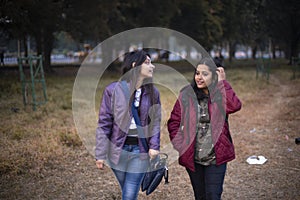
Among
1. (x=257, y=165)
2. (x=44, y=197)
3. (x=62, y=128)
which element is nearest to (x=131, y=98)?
(x=44, y=197)

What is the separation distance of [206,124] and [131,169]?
0.79 m

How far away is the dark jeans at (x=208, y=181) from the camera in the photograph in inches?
127

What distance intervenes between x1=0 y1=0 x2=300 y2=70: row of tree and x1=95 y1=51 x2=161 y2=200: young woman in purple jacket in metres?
13.1

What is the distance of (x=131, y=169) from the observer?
10.1ft

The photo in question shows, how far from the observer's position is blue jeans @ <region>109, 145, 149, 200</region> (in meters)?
3.06

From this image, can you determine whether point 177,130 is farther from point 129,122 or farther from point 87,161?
point 87,161

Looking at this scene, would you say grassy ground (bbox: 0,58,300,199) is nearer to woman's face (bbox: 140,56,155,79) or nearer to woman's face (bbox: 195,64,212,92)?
woman's face (bbox: 195,64,212,92)

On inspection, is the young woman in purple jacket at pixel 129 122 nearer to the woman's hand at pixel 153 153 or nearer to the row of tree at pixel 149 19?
the woman's hand at pixel 153 153

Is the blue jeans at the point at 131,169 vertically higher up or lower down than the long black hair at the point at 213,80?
lower down

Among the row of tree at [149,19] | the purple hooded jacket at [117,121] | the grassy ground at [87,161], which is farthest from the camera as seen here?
the row of tree at [149,19]

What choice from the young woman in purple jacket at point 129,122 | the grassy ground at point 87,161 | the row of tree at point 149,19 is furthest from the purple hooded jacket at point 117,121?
the row of tree at point 149,19

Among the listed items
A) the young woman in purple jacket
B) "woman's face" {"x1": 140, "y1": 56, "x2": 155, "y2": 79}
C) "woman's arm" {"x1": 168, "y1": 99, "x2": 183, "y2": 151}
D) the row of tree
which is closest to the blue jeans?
the young woman in purple jacket

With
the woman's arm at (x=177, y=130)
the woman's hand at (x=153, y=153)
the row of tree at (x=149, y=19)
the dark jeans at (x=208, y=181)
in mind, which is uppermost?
the row of tree at (x=149, y=19)

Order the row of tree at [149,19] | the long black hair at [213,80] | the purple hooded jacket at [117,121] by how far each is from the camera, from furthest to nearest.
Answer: the row of tree at [149,19], the long black hair at [213,80], the purple hooded jacket at [117,121]
